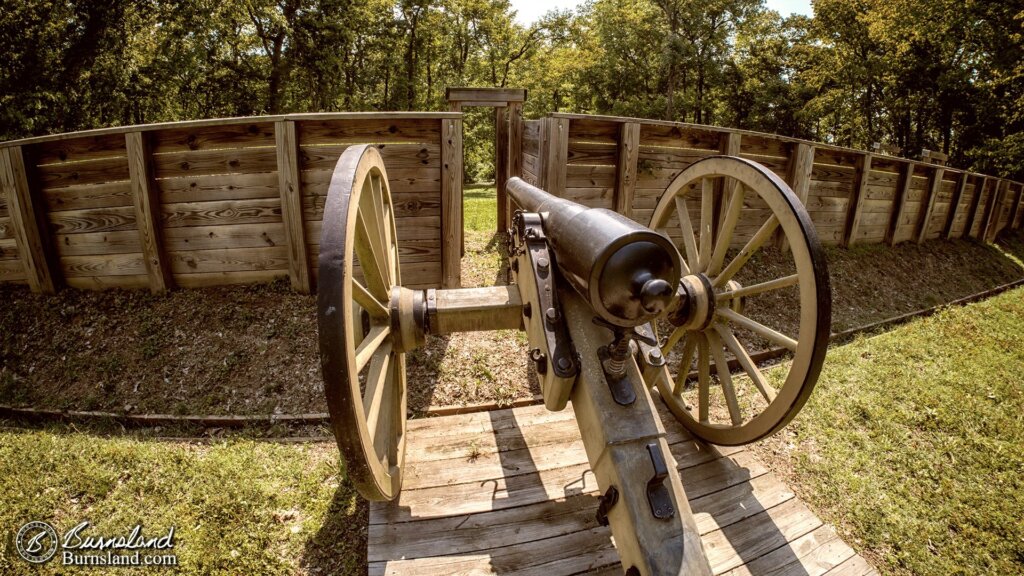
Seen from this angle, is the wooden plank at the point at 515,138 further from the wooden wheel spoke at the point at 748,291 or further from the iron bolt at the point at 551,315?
the iron bolt at the point at 551,315

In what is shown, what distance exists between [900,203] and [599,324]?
29.5 ft

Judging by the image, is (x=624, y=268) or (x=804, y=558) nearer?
(x=624, y=268)

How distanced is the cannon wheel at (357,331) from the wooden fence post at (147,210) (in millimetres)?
3114

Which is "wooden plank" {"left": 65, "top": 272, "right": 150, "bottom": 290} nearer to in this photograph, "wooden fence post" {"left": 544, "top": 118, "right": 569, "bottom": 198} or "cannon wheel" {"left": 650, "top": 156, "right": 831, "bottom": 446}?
"wooden fence post" {"left": 544, "top": 118, "right": 569, "bottom": 198}

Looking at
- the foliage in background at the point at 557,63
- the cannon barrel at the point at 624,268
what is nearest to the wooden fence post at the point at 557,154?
the cannon barrel at the point at 624,268

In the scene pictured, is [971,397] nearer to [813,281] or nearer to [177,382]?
[813,281]

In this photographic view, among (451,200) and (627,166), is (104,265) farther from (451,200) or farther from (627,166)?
(627,166)

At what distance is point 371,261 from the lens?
7.00 feet

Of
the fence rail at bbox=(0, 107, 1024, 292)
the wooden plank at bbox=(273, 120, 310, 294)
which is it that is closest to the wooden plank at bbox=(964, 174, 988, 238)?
the fence rail at bbox=(0, 107, 1024, 292)

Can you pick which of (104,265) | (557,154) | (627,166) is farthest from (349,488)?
(627,166)

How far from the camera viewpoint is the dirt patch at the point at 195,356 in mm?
3566

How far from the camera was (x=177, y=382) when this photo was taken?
144 inches

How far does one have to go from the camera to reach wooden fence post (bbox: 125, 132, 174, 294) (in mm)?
3914

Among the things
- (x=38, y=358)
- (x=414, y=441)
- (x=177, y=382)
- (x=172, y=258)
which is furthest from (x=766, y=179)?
→ (x=38, y=358)
